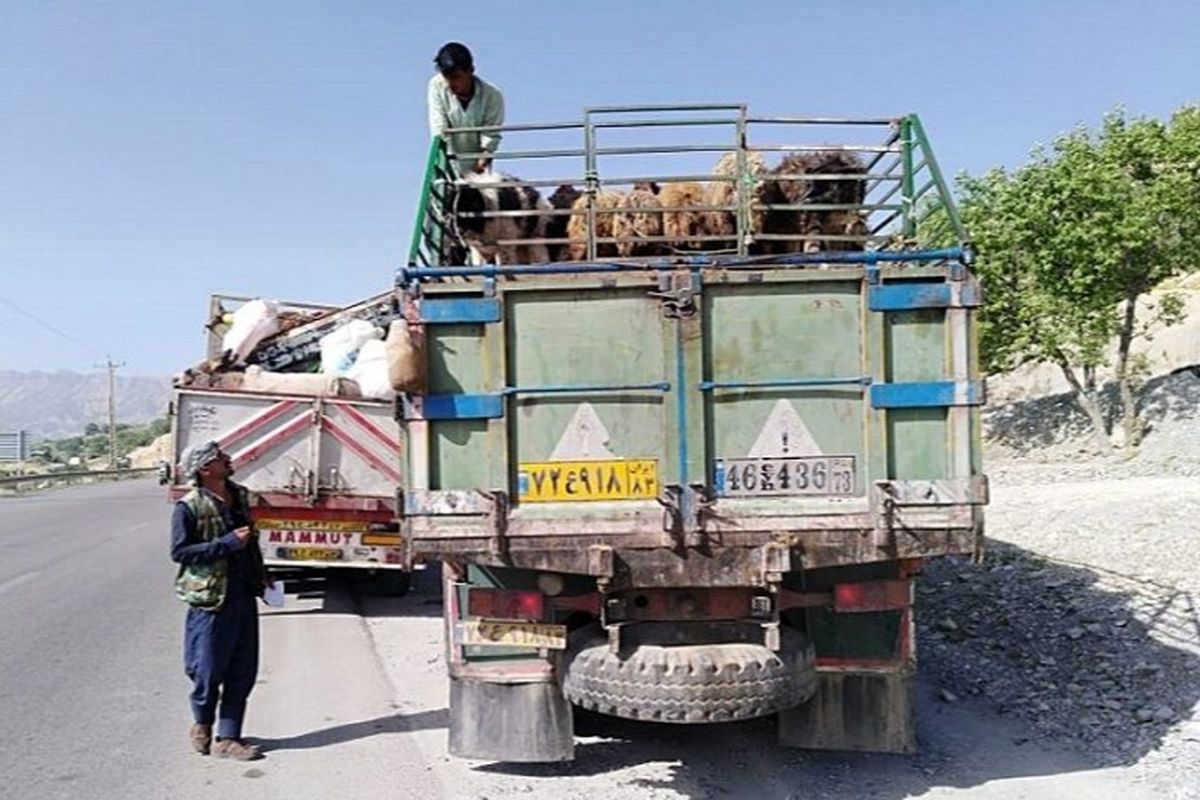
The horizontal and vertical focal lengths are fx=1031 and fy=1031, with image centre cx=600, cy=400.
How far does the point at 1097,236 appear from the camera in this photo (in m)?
18.6

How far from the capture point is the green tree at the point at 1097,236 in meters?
18.7

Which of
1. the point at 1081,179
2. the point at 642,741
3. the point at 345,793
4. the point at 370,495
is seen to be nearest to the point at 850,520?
the point at 642,741

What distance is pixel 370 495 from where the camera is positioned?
28.9 ft

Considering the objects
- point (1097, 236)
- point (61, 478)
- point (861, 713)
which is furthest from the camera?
point (61, 478)

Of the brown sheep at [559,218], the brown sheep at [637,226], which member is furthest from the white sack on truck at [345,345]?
the brown sheep at [637,226]

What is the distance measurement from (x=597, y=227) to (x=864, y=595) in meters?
2.39

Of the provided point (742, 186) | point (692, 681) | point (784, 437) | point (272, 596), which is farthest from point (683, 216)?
point (272, 596)

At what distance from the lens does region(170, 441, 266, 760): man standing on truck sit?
5246mm

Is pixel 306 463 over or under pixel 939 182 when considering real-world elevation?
under

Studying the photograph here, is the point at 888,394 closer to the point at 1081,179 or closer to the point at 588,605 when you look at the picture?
the point at 588,605

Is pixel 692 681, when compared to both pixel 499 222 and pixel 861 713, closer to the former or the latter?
pixel 861 713

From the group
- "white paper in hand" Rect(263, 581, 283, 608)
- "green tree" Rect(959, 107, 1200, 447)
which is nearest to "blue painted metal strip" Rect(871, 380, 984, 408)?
"white paper in hand" Rect(263, 581, 283, 608)

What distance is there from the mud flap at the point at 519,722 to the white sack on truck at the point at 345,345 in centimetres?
488

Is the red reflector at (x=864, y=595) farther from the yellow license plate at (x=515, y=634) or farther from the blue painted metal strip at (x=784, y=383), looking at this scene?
the yellow license plate at (x=515, y=634)
